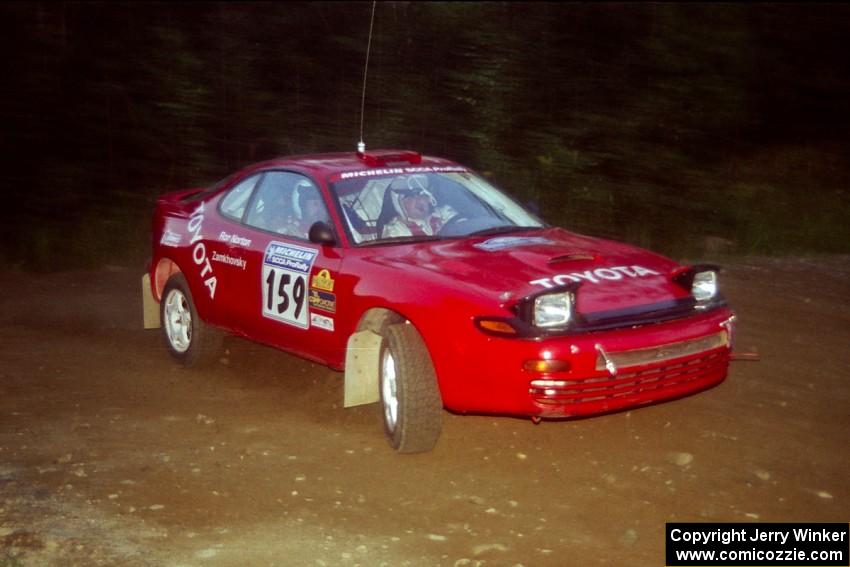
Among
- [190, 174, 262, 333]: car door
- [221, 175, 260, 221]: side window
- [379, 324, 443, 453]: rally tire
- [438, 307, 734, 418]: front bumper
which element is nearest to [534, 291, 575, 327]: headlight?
[438, 307, 734, 418]: front bumper

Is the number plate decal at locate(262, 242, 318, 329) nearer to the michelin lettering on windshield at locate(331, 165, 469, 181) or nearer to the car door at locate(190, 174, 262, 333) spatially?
the car door at locate(190, 174, 262, 333)

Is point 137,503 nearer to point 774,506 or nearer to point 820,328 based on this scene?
point 774,506

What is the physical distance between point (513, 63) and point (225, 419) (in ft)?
26.6

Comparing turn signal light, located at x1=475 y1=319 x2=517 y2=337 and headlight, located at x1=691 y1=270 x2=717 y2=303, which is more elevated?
headlight, located at x1=691 y1=270 x2=717 y2=303

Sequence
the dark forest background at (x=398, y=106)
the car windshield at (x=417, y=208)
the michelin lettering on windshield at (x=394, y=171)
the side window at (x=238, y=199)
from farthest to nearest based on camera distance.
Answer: the dark forest background at (x=398, y=106)
the side window at (x=238, y=199)
the michelin lettering on windshield at (x=394, y=171)
the car windshield at (x=417, y=208)

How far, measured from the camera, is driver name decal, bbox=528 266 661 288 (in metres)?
6.06

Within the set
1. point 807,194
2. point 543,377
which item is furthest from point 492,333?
point 807,194

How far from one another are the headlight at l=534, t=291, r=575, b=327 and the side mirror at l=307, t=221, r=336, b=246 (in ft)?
4.86

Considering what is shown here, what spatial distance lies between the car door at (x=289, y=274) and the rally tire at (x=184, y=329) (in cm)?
63

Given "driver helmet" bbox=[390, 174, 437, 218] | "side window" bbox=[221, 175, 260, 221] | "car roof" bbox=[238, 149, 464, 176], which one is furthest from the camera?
"side window" bbox=[221, 175, 260, 221]

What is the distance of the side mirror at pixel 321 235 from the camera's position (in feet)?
22.4

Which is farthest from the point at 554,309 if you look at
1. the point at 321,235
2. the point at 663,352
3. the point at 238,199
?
the point at 238,199

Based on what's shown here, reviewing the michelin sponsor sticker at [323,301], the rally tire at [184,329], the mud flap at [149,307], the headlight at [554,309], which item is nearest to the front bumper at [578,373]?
the headlight at [554,309]

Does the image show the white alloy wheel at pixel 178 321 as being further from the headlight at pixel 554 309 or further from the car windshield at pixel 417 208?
the headlight at pixel 554 309
